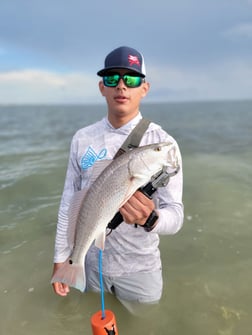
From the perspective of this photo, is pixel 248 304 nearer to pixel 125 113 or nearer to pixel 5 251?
pixel 125 113

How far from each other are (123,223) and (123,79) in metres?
1.63

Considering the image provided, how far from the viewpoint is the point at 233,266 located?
568 centimetres

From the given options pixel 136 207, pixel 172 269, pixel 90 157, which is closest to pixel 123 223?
pixel 90 157

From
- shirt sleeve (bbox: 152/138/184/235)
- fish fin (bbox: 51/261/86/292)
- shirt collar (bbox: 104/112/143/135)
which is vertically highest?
shirt collar (bbox: 104/112/143/135)

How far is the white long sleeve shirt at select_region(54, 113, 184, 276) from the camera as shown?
3.49 meters

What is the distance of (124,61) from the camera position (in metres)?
3.27

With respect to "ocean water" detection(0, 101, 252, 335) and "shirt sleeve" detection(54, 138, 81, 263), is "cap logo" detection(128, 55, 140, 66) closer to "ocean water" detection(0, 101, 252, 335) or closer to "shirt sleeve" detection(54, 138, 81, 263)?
"shirt sleeve" detection(54, 138, 81, 263)

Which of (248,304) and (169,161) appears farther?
(248,304)

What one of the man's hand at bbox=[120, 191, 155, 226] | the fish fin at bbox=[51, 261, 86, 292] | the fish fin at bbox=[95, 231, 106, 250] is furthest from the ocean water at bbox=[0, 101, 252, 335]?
the man's hand at bbox=[120, 191, 155, 226]

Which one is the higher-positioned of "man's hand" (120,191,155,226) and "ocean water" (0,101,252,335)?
"man's hand" (120,191,155,226)

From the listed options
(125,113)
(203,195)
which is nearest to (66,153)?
(203,195)

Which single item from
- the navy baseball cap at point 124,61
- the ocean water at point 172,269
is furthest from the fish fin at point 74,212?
the ocean water at point 172,269

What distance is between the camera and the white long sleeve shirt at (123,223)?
138 inches

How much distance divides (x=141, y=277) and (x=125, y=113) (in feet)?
6.53
